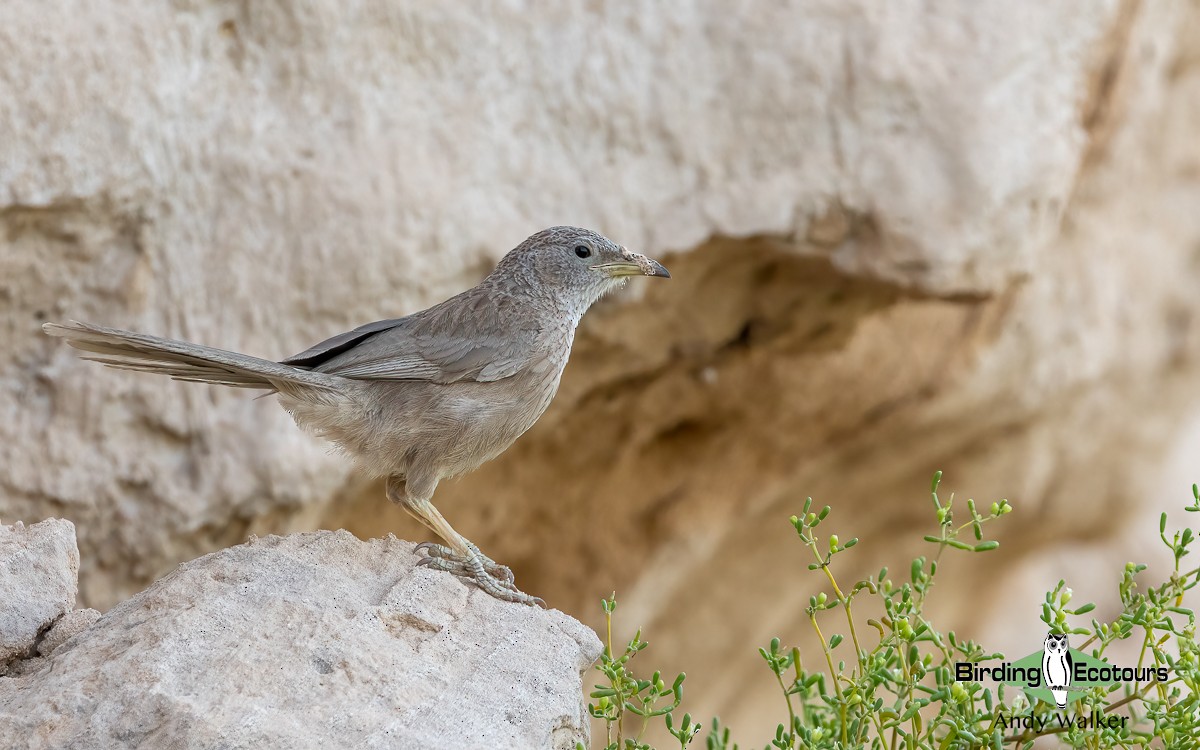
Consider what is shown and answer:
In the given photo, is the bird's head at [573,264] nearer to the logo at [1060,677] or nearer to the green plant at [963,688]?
the green plant at [963,688]

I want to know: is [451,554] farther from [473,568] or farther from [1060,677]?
[1060,677]

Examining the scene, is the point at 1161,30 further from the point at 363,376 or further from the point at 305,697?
the point at 305,697

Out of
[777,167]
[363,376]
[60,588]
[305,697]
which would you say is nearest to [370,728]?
[305,697]

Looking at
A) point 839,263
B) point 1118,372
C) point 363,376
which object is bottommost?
point 363,376

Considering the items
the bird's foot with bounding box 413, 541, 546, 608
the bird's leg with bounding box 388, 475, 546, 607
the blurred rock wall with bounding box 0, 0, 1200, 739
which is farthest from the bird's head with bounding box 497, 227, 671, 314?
the blurred rock wall with bounding box 0, 0, 1200, 739

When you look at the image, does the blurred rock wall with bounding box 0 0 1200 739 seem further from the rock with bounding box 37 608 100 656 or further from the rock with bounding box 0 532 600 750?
the rock with bounding box 0 532 600 750

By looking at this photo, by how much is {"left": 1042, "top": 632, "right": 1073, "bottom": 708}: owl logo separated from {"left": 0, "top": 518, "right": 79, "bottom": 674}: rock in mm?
2687

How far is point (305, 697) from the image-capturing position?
284 cm

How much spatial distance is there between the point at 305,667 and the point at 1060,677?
1885mm

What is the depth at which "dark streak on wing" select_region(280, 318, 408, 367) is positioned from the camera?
409 centimetres

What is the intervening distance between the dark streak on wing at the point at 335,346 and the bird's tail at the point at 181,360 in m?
0.10

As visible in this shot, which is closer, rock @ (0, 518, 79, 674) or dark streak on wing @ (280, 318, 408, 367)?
rock @ (0, 518, 79, 674)

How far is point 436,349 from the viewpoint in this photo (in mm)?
4098

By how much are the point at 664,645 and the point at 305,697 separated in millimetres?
6089
